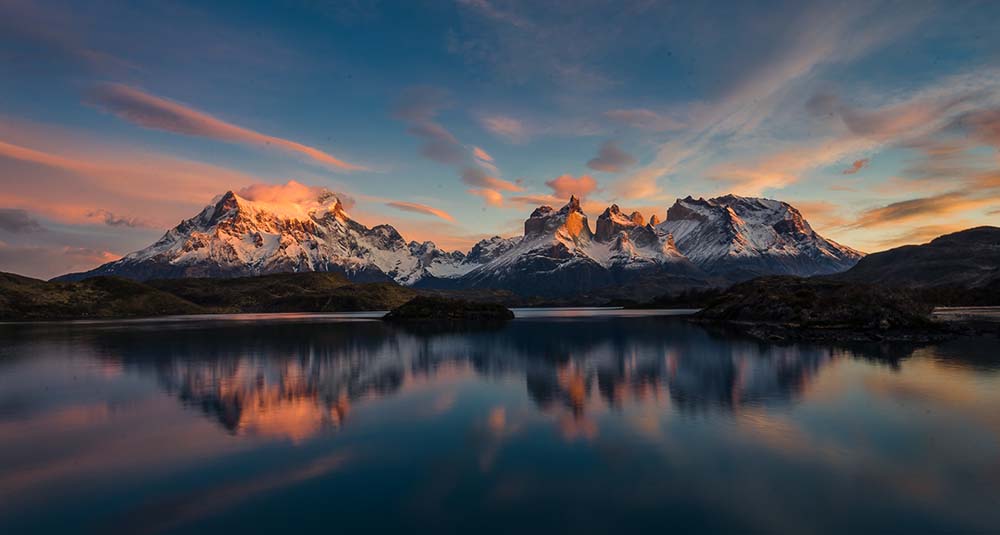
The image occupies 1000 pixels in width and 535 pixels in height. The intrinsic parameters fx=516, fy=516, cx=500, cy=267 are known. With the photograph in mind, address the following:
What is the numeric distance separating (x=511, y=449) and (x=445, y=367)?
3971cm

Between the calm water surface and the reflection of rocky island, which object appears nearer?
the calm water surface

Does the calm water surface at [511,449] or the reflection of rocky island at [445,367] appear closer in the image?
the calm water surface at [511,449]

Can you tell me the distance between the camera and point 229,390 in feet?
170

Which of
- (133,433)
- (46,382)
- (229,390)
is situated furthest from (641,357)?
(46,382)

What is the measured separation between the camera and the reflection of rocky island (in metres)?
44.2

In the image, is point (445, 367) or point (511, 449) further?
point (445, 367)

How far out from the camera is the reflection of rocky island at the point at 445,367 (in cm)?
4422

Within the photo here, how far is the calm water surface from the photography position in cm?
2212

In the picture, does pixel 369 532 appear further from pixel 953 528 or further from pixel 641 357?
pixel 641 357

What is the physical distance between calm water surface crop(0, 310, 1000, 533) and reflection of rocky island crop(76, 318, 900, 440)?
492mm

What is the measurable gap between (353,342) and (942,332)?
111m

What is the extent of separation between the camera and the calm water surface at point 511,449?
22125 millimetres

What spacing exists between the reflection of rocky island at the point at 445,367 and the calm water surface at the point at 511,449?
1.61 feet

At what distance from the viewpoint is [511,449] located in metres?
32.1
